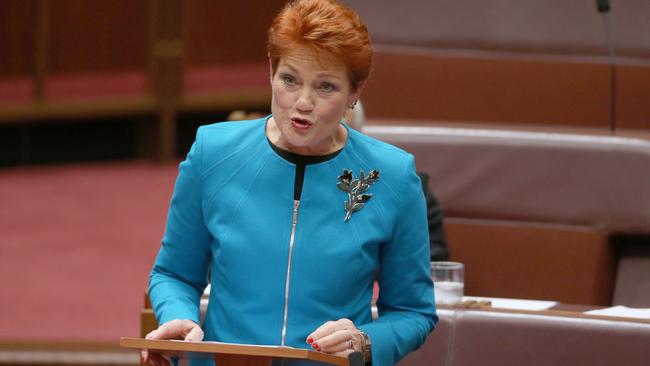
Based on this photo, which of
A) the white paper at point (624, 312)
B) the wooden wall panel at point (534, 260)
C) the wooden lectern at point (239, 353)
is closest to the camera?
the wooden lectern at point (239, 353)

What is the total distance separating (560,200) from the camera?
5.65ft

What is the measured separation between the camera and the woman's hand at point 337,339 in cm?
76

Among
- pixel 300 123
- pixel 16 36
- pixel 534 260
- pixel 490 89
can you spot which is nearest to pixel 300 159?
pixel 300 123

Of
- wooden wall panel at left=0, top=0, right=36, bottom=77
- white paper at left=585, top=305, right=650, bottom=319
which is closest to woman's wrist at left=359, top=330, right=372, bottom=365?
white paper at left=585, top=305, right=650, bottom=319

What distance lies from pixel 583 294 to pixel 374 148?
0.97 metres

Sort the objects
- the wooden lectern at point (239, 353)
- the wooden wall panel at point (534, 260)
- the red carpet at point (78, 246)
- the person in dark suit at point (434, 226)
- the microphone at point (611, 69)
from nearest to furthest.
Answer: the wooden lectern at point (239, 353) < the person in dark suit at point (434, 226) < the wooden wall panel at point (534, 260) < the microphone at point (611, 69) < the red carpet at point (78, 246)

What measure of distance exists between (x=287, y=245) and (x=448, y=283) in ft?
1.66

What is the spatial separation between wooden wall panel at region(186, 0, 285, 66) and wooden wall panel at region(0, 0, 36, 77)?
46 centimetres

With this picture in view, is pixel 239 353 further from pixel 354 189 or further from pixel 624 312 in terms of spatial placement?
pixel 624 312

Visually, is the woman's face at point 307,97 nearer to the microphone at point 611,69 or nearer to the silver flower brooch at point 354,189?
the silver flower brooch at point 354,189

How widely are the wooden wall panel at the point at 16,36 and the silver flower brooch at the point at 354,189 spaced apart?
2645 mm

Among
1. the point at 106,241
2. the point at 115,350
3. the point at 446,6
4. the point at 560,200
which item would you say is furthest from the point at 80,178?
the point at 560,200

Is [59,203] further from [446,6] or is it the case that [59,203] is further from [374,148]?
[374,148]

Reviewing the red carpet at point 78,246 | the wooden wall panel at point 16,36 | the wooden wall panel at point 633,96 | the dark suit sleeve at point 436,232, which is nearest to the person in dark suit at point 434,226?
the dark suit sleeve at point 436,232
